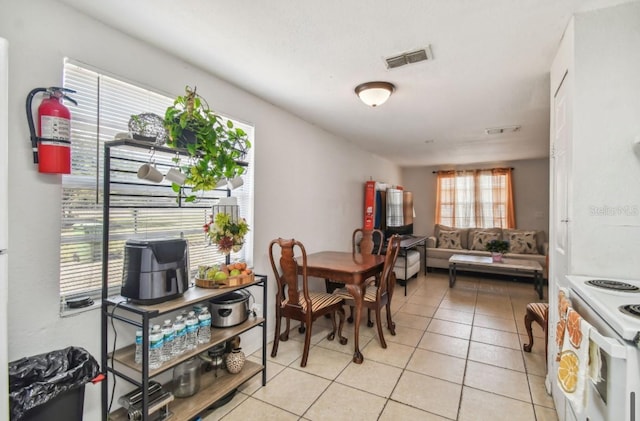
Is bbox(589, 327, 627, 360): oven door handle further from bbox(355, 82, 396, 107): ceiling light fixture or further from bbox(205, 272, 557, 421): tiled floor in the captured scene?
bbox(355, 82, 396, 107): ceiling light fixture

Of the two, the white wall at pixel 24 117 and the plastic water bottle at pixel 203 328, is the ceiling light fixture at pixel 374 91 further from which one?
the plastic water bottle at pixel 203 328

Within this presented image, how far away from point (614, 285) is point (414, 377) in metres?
1.47

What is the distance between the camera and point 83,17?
160cm

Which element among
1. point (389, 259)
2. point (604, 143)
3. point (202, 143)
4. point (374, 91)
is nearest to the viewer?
point (604, 143)

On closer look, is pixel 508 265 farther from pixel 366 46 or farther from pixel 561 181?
pixel 366 46

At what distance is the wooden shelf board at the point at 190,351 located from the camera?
1.55 metres

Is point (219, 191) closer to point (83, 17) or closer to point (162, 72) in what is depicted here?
point (162, 72)

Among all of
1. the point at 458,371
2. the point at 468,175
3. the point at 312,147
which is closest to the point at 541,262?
the point at 468,175

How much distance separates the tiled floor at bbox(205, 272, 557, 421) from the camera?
1.92 metres

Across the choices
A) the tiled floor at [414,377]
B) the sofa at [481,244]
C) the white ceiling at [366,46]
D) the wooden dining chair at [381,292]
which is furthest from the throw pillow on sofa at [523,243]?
the wooden dining chair at [381,292]

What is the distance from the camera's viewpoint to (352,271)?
2555 millimetres

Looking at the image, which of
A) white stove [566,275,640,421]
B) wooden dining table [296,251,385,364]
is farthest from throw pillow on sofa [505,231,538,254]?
white stove [566,275,640,421]

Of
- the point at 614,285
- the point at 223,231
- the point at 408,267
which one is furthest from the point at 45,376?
the point at 408,267

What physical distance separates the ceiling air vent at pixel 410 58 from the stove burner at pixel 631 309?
1671 mm
